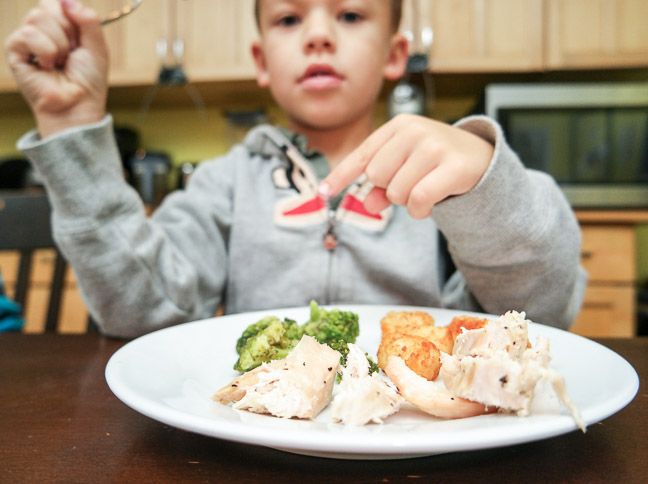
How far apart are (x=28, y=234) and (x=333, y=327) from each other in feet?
2.54

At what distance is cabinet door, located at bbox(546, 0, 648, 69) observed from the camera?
2.11 metres

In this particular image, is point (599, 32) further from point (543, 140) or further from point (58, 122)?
point (58, 122)

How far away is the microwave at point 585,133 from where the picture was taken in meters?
1.94

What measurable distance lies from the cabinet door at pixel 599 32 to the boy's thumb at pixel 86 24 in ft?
6.45

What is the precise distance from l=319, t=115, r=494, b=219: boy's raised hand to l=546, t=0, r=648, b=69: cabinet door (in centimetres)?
193

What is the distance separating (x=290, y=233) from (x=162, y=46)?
1.78 m

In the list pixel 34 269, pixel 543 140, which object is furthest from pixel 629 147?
pixel 34 269

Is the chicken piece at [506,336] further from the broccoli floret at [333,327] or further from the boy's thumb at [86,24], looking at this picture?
the boy's thumb at [86,24]

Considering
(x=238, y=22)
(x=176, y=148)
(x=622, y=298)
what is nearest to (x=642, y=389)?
(x=622, y=298)

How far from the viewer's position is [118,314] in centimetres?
74

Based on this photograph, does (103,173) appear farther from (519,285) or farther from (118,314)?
(519,285)

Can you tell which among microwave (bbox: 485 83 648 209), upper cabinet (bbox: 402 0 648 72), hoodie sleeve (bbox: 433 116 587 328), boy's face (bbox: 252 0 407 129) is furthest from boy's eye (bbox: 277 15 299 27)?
upper cabinet (bbox: 402 0 648 72)

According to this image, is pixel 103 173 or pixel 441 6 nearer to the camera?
pixel 103 173

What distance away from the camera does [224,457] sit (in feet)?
1.03
